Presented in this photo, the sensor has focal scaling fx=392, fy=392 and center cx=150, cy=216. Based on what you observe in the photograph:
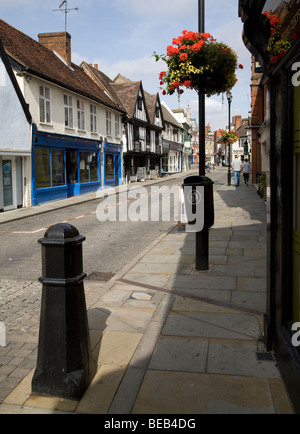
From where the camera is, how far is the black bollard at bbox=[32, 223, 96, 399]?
9.31 ft

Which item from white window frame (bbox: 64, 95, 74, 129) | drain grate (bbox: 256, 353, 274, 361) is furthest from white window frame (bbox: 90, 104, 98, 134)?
drain grate (bbox: 256, 353, 274, 361)

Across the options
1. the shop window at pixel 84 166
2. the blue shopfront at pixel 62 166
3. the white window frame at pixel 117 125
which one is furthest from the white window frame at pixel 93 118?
the white window frame at pixel 117 125

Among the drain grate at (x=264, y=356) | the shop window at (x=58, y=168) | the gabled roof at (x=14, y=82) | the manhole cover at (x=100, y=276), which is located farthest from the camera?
the shop window at (x=58, y=168)

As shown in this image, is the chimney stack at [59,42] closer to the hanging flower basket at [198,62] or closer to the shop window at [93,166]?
the shop window at [93,166]

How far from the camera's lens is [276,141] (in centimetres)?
324

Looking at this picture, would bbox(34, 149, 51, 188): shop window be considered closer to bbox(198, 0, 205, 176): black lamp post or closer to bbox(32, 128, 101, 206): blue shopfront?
bbox(32, 128, 101, 206): blue shopfront

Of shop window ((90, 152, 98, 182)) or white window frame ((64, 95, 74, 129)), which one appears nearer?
white window frame ((64, 95, 74, 129))

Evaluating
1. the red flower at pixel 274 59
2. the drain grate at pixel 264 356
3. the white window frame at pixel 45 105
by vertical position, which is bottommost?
the drain grate at pixel 264 356

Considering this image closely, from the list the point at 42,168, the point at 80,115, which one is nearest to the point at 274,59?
the point at 42,168

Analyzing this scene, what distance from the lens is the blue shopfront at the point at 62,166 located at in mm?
18156

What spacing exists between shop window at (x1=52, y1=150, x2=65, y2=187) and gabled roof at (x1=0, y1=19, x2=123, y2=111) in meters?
3.51

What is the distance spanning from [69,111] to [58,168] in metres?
3.49

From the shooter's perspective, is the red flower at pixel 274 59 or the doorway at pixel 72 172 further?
the doorway at pixel 72 172

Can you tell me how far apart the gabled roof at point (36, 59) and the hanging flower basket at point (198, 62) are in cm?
1256
